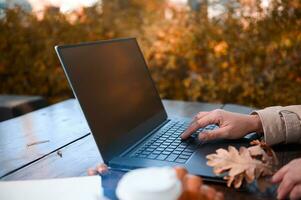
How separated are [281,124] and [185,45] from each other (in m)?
1.95

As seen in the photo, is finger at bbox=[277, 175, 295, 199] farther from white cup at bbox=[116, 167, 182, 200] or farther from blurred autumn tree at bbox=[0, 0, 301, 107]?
blurred autumn tree at bbox=[0, 0, 301, 107]

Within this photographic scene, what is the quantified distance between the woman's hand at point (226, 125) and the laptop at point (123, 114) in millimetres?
22

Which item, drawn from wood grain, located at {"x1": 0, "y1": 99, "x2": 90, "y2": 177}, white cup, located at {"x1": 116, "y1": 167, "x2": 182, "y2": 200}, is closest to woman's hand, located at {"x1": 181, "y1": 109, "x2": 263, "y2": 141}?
wood grain, located at {"x1": 0, "y1": 99, "x2": 90, "y2": 177}

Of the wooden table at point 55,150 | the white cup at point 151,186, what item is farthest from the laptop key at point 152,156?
the white cup at point 151,186

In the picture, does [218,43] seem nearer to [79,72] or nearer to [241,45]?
[241,45]

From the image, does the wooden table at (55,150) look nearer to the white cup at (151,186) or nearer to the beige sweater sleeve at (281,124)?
the beige sweater sleeve at (281,124)

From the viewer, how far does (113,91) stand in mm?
1002

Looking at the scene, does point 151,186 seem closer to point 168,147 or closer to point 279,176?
point 279,176

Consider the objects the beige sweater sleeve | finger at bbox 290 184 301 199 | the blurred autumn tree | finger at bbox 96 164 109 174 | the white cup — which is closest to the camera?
the white cup

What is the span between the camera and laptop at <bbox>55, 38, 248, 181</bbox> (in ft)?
2.78

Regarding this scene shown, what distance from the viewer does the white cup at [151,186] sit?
1.41 feet

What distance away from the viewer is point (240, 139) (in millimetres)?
1017

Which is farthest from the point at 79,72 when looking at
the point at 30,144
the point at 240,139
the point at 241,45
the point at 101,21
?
the point at 101,21

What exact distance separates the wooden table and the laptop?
3.3 inches
